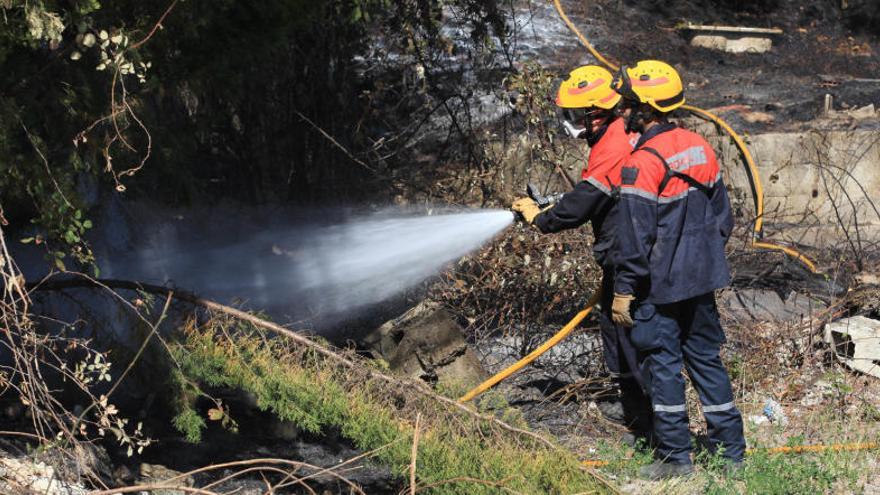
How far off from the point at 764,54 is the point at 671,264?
381 inches

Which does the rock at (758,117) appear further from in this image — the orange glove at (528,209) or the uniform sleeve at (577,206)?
the uniform sleeve at (577,206)

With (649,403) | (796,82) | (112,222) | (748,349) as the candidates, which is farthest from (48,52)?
(796,82)

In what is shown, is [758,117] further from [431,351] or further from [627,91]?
[627,91]

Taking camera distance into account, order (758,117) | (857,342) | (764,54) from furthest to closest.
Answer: (764,54) → (758,117) → (857,342)

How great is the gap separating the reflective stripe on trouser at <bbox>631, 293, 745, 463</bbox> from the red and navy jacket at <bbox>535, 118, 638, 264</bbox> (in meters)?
0.41

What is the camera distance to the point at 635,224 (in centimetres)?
454

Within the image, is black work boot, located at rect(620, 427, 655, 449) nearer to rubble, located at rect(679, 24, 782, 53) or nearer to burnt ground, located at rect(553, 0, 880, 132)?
burnt ground, located at rect(553, 0, 880, 132)

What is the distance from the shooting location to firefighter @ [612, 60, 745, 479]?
457 cm

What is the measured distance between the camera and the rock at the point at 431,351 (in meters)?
6.00

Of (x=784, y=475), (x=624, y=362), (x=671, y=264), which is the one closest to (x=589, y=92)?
(x=671, y=264)

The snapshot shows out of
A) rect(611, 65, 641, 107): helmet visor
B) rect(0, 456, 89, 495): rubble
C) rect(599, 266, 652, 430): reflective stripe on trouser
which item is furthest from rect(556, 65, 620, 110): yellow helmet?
rect(0, 456, 89, 495): rubble

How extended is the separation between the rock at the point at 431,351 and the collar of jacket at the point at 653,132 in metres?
1.87

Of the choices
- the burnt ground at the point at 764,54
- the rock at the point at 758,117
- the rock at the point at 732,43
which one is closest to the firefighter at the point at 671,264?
the burnt ground at the point at 764,54

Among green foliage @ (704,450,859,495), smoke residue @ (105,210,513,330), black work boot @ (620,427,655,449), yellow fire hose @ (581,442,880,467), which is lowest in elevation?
black work boot @ (620,427,655,449)
